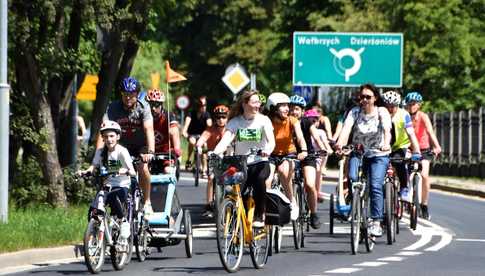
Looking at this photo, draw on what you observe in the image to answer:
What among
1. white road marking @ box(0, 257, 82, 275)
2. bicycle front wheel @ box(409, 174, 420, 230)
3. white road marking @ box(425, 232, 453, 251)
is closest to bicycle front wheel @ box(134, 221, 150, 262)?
white road marking @ box(0, 257, 82, 275)

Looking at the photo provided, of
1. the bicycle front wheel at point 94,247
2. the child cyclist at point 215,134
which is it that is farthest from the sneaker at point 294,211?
the child cyclist at point 215,134

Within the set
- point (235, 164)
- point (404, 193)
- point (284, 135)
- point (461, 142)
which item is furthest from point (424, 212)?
point (461, 142)

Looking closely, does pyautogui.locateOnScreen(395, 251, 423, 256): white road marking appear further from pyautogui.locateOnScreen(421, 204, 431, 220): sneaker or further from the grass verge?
pyautogui.locateOnScreen(421, 204, 431, 220): sneaker

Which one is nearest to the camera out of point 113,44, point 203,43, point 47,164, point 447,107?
point 47,164

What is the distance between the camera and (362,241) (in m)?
19.5

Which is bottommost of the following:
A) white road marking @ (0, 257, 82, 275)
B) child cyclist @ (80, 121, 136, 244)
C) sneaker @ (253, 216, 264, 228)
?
white road marking @ (0, 257, 82, 275)

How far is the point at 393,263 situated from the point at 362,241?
319 cm

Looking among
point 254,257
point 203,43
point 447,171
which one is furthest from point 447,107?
point 254,257

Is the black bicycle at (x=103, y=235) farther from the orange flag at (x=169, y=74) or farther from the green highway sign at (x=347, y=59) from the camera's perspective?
the green highway sign at (x=347, y=59)

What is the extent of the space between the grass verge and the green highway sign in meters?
20.9

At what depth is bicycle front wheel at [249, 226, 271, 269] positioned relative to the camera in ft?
50.2

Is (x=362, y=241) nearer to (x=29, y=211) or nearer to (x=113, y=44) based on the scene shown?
(x=29, y=211)

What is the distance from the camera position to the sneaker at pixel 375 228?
58.9ft

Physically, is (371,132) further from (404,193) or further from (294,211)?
(404,193)
